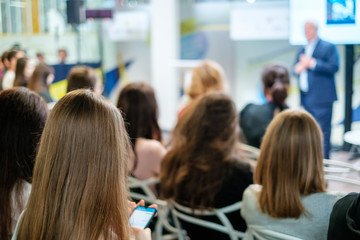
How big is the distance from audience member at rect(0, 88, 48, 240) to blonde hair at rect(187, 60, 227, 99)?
7.30ft

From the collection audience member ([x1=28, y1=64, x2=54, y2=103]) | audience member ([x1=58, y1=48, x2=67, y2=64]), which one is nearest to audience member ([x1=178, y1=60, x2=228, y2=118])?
audience member ([x1=28, y1=64, x2=54, y2=103])

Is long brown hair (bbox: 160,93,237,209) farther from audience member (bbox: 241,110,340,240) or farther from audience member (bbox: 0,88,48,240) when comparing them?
audience member (bbox: 0,88,48,240)

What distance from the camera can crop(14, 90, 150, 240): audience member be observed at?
119 centimetres

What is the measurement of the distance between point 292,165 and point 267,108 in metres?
1.46

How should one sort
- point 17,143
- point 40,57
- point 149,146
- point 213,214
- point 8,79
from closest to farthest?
1. point 17,143
2. point 213,214
3. point 149,146
4. point 8,79
5. point 40,57

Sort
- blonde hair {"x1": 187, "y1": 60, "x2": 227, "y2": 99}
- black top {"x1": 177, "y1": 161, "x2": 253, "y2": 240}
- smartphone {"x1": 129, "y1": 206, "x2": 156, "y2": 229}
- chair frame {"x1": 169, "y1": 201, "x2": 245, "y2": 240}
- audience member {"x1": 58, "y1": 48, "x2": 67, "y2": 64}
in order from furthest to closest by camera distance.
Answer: audience member {"x1": 58, "y1": 48, "x2": 67, "y2": 64} → blonde hair {"x1": 187, "y1": 60, "x2": 227, "y2": 99} → black top {"x1": 177, "y1": 161, "x2": 253, "y2": 240} → chair frame {"x1": 169, "y1": 201, "x2": 245, "y2": 240} → smartphone {"x1": 129, "y1": 206, "x2": 156, "y2": 229}

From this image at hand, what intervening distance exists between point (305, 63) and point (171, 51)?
3849mm

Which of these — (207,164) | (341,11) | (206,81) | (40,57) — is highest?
(341,11)

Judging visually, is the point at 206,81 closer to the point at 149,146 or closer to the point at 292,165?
the point at 149,146

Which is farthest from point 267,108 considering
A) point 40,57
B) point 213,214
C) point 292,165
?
point 40,57

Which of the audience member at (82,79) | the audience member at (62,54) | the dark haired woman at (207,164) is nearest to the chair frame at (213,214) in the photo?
the dark haired woman at (207,164)

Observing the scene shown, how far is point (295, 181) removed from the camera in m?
1.81

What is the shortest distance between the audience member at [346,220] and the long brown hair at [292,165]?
305mm

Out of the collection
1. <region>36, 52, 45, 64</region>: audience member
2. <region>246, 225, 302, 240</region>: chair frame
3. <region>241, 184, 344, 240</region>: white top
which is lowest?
<region>246, 225, 302, 240</region>: chair frame
